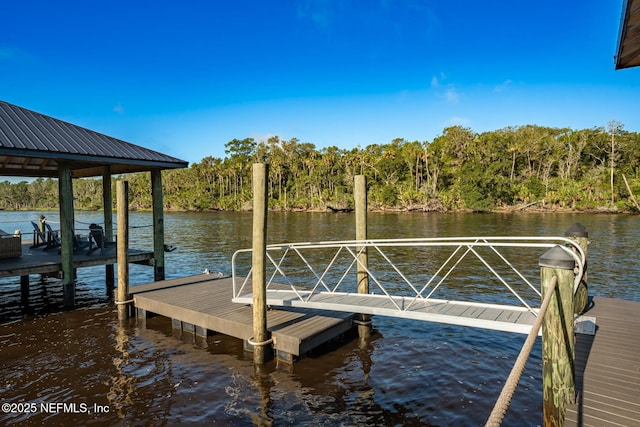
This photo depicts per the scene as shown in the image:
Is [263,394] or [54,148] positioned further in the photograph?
[54,148]

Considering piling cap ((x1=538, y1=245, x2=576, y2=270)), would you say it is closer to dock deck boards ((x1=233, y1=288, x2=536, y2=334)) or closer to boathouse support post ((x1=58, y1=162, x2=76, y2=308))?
dock deck boards ((x1=233, y1=288, x2=536, y2=334))

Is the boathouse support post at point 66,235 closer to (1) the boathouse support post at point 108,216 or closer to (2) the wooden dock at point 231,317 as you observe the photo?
(2) the wooden dock at point 231,317

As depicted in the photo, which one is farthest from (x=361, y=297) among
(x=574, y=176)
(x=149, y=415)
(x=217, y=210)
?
(x=217, y=210)

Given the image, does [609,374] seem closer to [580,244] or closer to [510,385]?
[580,244]

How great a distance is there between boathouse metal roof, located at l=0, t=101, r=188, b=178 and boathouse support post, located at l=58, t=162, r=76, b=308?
1.81 feet

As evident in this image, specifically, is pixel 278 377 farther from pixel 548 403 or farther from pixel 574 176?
pixel 574 176

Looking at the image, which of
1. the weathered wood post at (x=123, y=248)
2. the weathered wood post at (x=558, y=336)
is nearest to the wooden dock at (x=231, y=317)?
the weathered wood post at (x=123, y=248)

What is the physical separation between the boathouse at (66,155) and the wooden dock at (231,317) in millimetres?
2167

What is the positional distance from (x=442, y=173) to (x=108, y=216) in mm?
63031

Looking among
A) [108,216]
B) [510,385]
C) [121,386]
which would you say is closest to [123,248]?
[121,386]

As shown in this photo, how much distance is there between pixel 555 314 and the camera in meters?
3.32

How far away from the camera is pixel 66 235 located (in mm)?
10930

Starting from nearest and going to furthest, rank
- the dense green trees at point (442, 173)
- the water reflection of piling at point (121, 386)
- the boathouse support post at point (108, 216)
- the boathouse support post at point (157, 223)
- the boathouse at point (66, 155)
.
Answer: the water reflection of piling at point (121, 386) → the boathouse at point (66, 155) → the boathouse support post at point (157, 223) → the boathouse support post at point (108, 216) → the dense green trees at point (442, 173)

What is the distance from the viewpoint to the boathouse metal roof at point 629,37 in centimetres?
369
